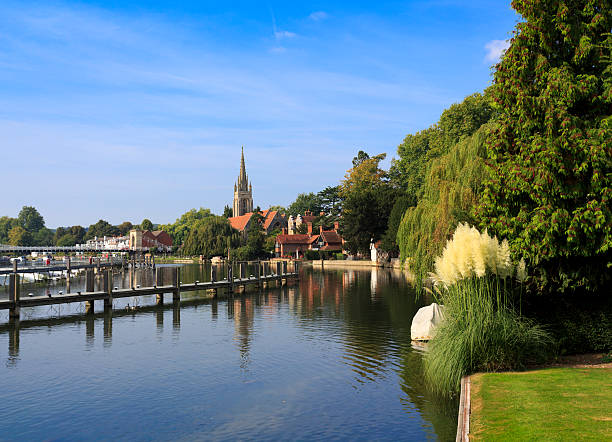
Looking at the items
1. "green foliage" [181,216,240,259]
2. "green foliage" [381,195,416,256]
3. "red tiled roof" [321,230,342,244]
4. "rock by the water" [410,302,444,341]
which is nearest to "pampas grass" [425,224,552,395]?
"rock by the water" [410,302,444,341]

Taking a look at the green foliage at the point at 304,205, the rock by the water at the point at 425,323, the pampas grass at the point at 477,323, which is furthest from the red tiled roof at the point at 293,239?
the pampas grass at the point at 477,323

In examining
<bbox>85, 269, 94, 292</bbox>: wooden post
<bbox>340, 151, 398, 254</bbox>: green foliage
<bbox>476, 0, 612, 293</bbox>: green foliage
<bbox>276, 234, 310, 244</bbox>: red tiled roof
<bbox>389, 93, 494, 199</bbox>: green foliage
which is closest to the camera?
<bbox>476, 0, 612, 293</bbox>: green foliage

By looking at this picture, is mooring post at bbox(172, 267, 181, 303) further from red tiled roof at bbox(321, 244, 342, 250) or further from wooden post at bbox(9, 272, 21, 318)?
red tiled roof at bbox(321, 244, 342, 250)

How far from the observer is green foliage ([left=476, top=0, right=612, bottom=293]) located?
14.7 meters

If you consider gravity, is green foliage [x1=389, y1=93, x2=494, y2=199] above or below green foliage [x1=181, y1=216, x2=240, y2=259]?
above

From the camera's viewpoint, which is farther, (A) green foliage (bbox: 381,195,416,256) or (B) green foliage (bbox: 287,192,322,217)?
(B) green foliage (bbox: 287,192,322,217)

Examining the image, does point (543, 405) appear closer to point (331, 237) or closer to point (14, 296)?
point (14, 296)

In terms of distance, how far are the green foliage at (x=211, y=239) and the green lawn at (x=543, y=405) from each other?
101 metres

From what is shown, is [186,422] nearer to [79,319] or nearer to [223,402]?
[223,402]

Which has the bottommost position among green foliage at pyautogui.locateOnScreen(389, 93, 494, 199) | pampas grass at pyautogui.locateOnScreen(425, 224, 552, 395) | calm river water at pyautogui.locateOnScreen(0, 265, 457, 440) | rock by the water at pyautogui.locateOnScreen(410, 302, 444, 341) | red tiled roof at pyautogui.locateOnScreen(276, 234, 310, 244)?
calm river water at pyautogui.locateOnScreen(0, 265, 457, 440)

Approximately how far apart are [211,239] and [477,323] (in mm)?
101841

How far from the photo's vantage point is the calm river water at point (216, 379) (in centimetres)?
1302

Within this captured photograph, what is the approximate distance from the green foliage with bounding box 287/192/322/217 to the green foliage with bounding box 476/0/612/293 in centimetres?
12549

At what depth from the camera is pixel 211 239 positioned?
4437 inches
